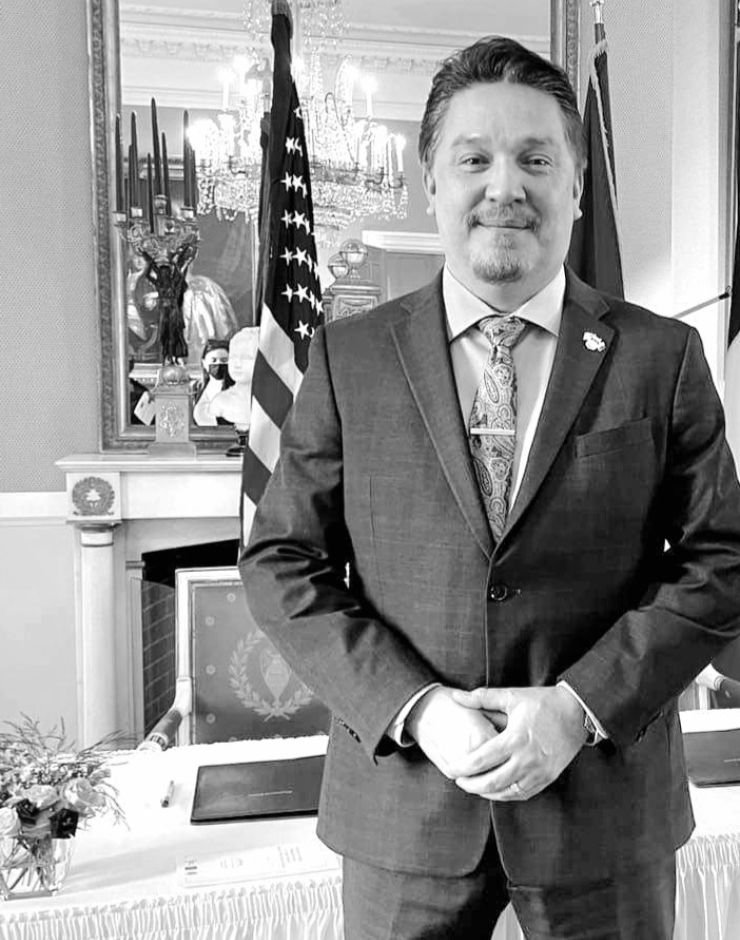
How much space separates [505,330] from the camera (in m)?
1.02

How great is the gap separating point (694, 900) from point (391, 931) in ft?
1.77

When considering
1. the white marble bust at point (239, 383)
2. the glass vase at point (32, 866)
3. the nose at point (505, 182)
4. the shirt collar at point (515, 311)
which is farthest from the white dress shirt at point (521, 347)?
the white marble bust at point (239, 383)

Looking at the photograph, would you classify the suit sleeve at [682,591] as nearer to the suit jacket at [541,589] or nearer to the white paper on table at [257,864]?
the suit jacket at [541,589]

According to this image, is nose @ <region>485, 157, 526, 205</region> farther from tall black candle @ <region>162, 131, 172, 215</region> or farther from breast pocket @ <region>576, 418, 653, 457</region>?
tall black candle @ <region>162, 131, 172, 215</region>

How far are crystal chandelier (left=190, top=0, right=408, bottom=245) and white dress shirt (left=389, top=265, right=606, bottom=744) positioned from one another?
1.90 m

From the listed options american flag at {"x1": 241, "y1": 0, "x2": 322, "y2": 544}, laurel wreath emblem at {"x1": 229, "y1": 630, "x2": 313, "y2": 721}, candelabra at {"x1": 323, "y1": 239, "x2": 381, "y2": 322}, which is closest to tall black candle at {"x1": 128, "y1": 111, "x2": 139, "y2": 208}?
american flag at {"x1": 241, "y1": 0, "x2": 322, "y2": 544}

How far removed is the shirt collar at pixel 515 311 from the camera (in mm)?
1027

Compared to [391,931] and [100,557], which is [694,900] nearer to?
[391,931]

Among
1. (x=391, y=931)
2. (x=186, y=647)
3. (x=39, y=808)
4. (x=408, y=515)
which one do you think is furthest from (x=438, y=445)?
(x=186, y=647)

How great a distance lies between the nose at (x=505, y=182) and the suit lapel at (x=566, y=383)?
0.51 feet

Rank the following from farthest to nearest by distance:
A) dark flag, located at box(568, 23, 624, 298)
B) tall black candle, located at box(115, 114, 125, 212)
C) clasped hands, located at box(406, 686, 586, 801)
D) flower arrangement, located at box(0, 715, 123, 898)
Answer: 1. tall black candle, located at box(115, 114, 125, 212)
2. dark flag, located at box(568, 23, 624, 298)
3. flower arrangement, located at box(0, 715, 123, 898)
4. clasped hands, located at box(406, 686, 586, 801)

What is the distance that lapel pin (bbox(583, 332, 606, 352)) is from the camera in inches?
39.3

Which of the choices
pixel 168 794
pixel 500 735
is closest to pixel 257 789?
pixel 168 794

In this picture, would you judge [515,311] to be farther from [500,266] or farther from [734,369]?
[734,369]
